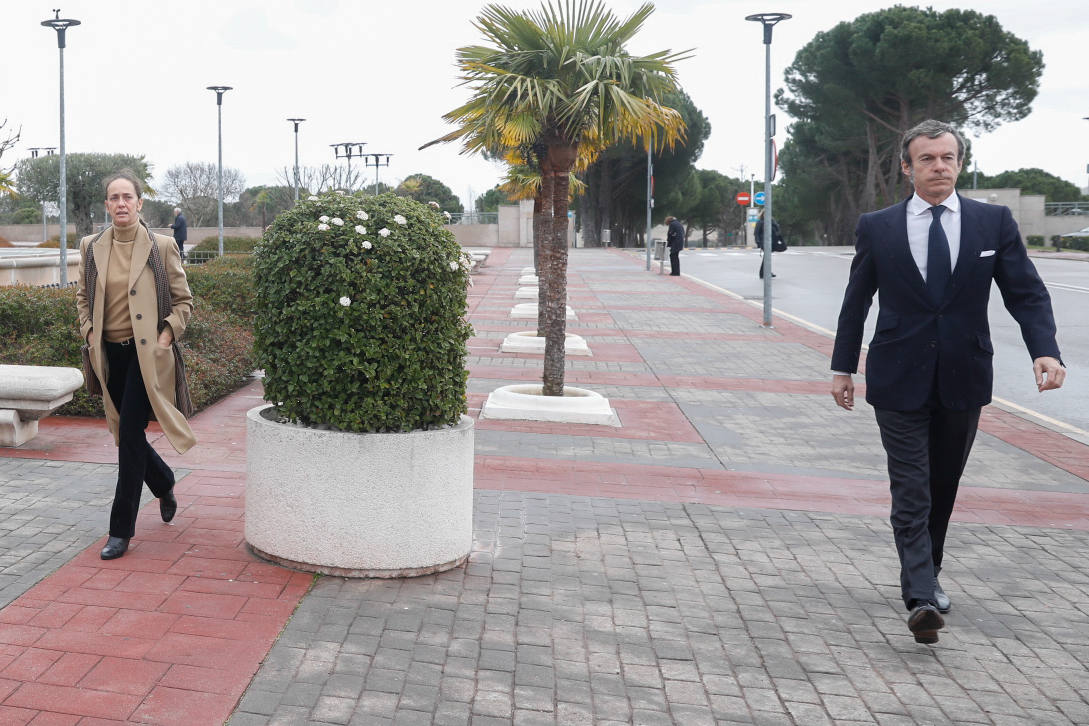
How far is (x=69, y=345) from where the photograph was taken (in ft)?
27.1

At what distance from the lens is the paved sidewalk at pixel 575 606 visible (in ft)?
11.2

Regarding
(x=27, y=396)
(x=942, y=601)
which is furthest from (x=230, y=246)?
(x=942, y=601)

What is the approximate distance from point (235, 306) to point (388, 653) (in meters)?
10.1

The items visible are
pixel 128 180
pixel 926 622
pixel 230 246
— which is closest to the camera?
pixel 926 622

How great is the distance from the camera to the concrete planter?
4414mm

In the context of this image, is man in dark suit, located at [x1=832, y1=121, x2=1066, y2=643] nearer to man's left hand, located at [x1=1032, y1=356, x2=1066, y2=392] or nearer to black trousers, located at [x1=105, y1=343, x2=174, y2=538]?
man's left hand, located at [x1=1032, y1=356, x2=1066, y2=392]

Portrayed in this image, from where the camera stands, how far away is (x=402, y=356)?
4379 millimetres

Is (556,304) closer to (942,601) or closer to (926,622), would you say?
(942,601)

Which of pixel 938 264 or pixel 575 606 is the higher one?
pixel 938 264

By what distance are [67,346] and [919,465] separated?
6704 millimetres

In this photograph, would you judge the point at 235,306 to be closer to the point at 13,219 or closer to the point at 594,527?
the point at 594,527

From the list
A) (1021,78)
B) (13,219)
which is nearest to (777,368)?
(1021,78)

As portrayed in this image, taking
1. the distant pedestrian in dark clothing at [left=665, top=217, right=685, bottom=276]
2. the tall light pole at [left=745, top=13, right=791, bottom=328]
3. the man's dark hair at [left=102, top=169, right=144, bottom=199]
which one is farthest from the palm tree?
the distant pedestrian in dark clothing at [left=665, top=217, right=685, bottom=276]

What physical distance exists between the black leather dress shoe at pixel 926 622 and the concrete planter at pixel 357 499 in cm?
191
